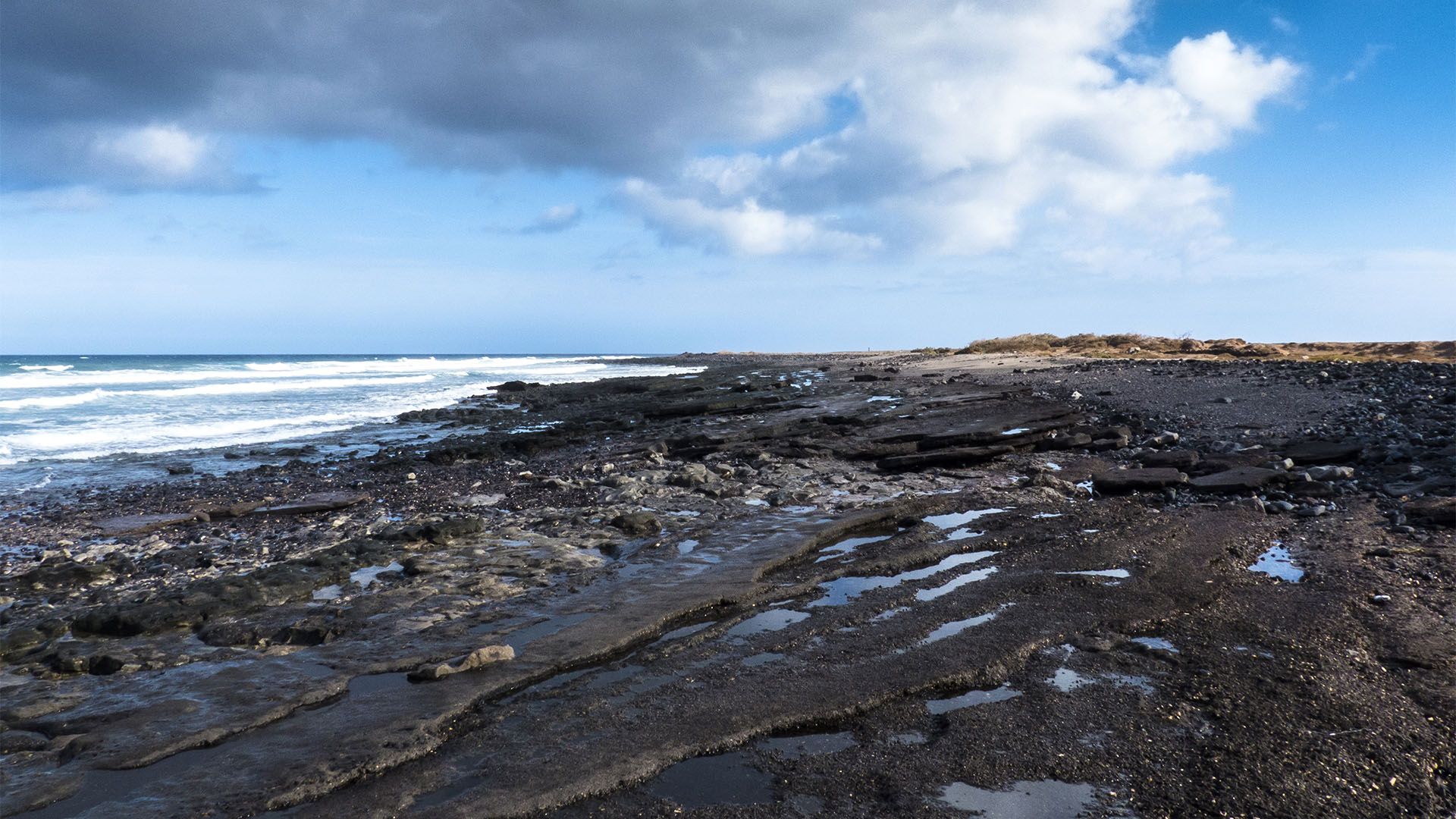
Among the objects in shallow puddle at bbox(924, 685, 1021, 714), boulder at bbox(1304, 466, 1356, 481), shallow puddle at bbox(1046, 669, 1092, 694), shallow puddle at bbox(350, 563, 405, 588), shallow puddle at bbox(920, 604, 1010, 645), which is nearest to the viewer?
shallow puddle at bbox(924, 685, 1021, 714)

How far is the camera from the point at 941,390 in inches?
1006

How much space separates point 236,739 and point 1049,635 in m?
5.59

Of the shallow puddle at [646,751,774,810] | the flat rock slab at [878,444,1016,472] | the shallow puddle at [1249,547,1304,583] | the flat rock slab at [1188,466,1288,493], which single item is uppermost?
the flat rock slab at [1188,466,1288,493]

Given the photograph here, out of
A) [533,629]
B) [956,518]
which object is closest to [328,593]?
[533,629]

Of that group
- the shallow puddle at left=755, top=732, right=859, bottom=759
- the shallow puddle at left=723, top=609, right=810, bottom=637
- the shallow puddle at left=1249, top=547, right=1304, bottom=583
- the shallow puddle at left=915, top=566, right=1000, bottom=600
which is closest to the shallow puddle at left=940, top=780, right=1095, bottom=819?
the shallow puddle at left=755, top=732, right=859, bottom=759

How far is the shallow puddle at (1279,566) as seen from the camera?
6.72 m

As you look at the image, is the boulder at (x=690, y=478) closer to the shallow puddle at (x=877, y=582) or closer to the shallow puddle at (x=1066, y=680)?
the shallow puddle at (x=877, y=582)

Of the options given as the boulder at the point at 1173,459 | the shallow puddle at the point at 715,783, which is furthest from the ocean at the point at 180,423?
the boulder at the point at 1173,459

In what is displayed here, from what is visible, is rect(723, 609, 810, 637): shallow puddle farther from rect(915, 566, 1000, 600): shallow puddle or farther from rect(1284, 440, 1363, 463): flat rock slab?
rect(1284, 440, 1363, 463): flat rock slab

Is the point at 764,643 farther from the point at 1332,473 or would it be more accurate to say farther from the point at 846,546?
the point at 1332,473

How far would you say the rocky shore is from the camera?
12.4 feet

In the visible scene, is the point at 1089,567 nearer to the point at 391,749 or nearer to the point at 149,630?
the point at 391,749

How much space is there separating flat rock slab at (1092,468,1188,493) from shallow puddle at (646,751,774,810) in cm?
860

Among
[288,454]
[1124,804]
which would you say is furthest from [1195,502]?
[288,454]
